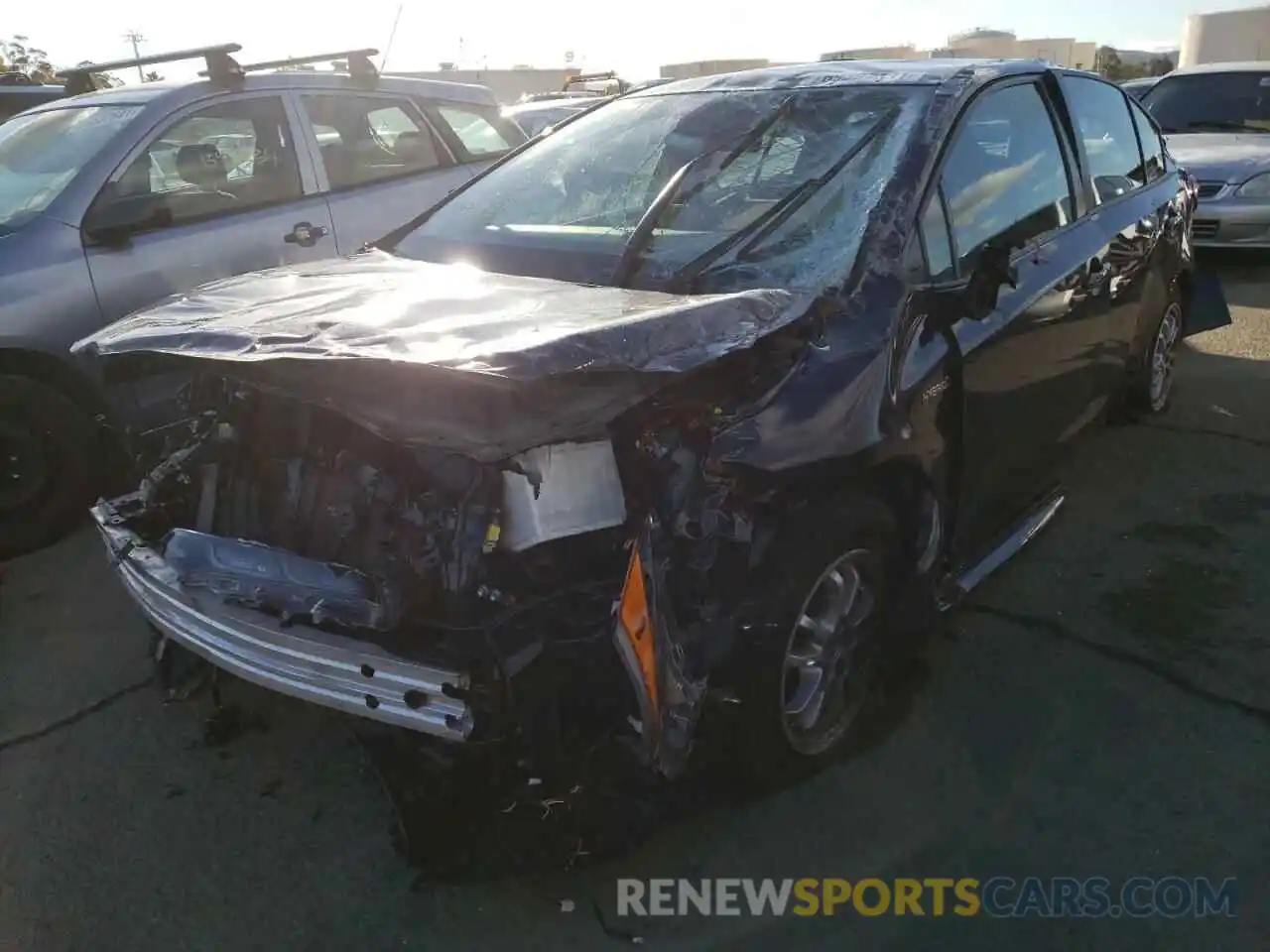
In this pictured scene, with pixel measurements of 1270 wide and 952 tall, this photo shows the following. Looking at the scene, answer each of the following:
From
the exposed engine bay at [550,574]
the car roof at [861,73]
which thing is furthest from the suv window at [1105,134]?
the exposed engine bay at [550,574]

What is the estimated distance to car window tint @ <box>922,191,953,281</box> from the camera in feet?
9.50

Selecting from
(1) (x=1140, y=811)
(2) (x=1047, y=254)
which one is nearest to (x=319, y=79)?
(2) (x=1047, y=254)

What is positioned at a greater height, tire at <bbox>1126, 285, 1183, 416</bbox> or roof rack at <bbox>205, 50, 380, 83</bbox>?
roof rack at <bbox>205, 50, 380, 83</bbox>

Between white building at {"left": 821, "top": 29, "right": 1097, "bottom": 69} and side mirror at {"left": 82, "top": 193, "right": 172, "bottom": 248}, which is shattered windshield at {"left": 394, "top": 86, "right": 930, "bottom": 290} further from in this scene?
white building at {"left": 821, "top": 29, "right": 1097, "bottom": 69}

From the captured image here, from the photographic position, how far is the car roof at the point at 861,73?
3.33 meters

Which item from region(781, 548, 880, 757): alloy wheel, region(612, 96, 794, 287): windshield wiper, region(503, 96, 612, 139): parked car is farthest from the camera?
region(503, 96, 612, 139): parked car

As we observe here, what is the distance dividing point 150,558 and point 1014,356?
103 inches

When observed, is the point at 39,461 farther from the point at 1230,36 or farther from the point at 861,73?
the point at 1230,36

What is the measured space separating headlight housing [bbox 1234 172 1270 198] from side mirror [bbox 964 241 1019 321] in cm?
700

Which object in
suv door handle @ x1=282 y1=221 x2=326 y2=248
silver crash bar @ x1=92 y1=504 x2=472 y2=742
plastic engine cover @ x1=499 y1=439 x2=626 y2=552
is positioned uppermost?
suv door handle @ x1=282 y1=221 x2=326 y2=248

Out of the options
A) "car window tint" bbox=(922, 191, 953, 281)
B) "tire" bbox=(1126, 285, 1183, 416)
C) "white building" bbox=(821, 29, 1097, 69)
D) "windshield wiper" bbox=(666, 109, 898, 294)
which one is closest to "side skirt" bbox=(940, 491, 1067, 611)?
"car window tint" bbox=(922, 191, 953, 281)

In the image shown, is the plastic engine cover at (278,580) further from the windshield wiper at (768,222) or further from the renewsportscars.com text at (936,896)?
the windshield wiper at (768,222)

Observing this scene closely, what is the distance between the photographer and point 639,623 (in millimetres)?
2082

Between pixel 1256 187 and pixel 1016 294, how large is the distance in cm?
667
